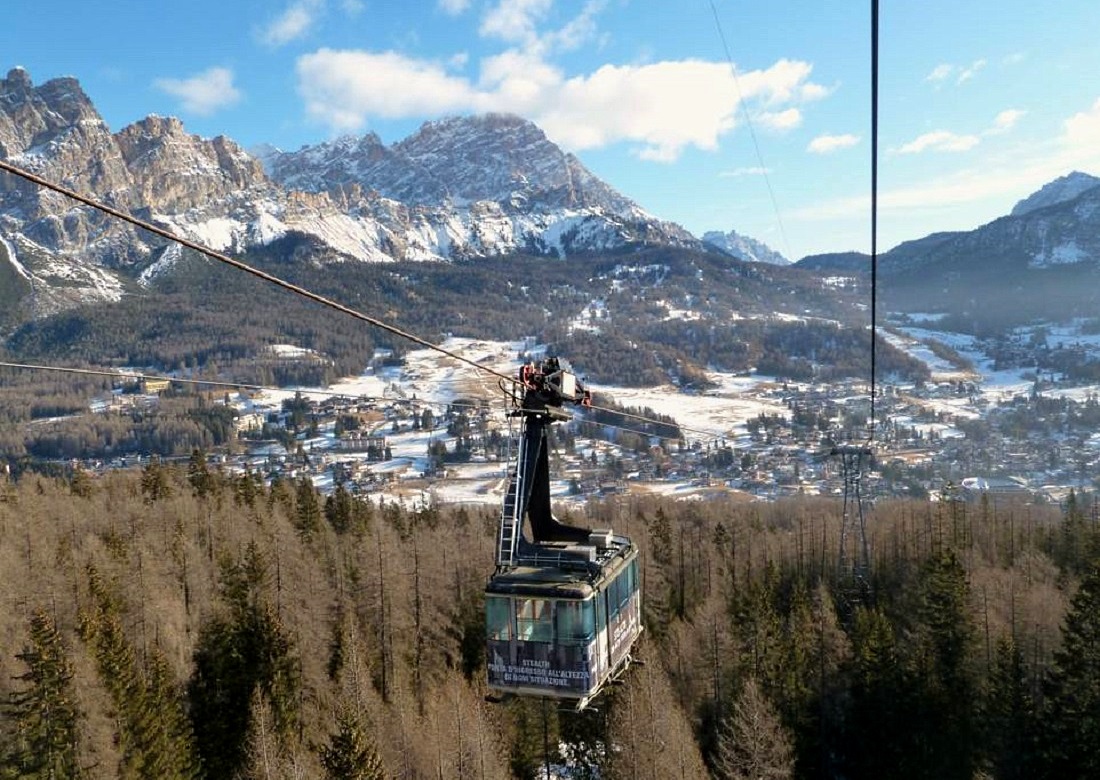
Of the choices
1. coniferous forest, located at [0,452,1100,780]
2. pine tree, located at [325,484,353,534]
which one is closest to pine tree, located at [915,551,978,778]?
coniferous forest, located at [0,452,1100,780]

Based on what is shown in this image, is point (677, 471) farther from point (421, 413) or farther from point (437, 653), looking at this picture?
point (437, 653)

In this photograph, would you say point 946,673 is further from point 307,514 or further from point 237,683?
point 307,514

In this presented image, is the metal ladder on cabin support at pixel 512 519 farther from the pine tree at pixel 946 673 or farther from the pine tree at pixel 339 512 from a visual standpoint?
the pine tree at pixel 339 512

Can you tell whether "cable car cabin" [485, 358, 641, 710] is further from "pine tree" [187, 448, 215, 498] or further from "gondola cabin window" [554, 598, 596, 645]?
"pine tree" [187, 448, 215, 498]

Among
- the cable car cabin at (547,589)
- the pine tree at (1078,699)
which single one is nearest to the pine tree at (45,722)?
the cable car cabin at (547,589)

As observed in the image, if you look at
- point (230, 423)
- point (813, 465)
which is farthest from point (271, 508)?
point (230, 423)
